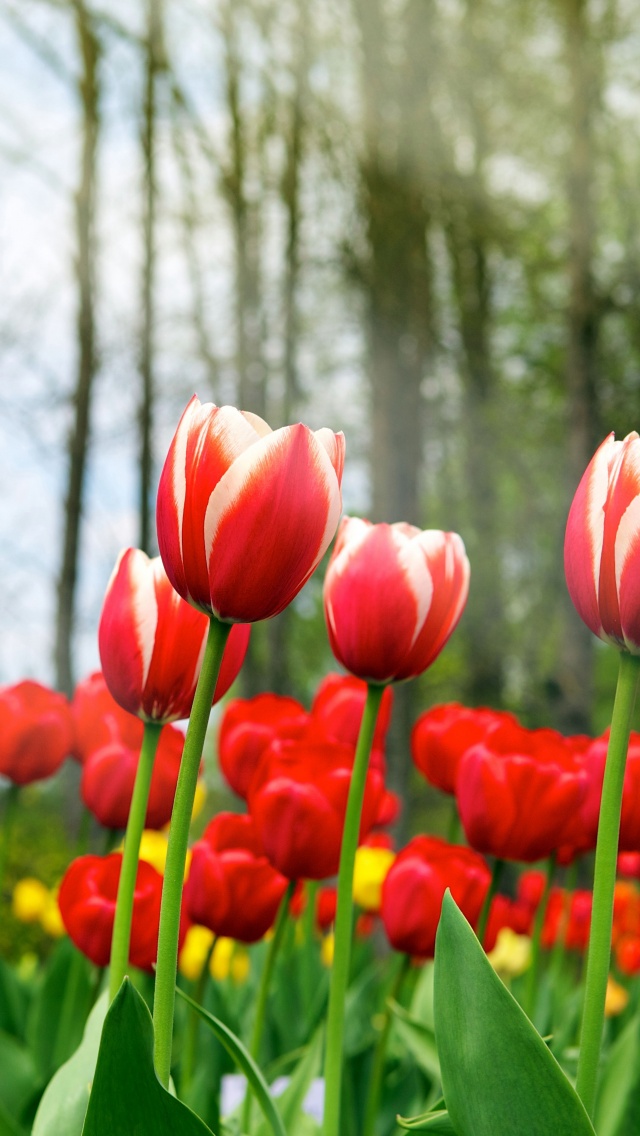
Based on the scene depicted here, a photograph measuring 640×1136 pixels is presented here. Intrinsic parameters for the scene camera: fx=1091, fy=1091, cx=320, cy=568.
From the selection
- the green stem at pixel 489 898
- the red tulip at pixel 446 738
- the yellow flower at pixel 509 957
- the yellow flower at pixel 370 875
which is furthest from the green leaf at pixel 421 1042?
the yellow flower at pixel 509 957

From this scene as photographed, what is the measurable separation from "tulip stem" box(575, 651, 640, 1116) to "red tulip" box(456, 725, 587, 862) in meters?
0.30

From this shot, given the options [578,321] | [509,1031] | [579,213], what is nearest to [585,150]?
[579,213]

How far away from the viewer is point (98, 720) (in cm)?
96

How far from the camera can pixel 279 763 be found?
804 mm

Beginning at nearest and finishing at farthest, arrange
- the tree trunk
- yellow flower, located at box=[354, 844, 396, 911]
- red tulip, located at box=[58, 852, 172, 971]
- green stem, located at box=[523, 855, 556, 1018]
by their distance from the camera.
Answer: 1. red tulip, located at box=[58, 852, 172, 971]
2. green stem, located at box=[523, 855, 556, 1018]
3. yellow flower, located at box=[354, 844, 396, 911]
4. the tree trunk

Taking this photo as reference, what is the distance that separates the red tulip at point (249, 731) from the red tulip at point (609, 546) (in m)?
0.46

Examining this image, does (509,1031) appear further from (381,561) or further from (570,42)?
(570,42)

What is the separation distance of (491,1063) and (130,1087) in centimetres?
15

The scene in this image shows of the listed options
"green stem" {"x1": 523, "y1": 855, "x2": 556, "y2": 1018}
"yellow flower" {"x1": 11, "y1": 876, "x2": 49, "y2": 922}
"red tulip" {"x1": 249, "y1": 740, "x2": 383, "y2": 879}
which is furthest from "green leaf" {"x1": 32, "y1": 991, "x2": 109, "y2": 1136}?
"yellow flower" {"x1": 11, "y1": 876, "x2": 49, "y2": 922}

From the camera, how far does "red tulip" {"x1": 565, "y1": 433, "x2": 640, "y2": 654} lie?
0.48m

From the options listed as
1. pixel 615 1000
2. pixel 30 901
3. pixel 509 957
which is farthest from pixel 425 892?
pixel 30 901

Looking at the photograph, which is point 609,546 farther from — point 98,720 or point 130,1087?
point 98,720

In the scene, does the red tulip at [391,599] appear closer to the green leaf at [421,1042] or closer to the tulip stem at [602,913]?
the tulip stem at [602,913]

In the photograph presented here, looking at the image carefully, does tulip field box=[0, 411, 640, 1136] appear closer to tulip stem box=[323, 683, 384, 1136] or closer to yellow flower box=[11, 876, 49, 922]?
tulip stem box=[323, 683, 384, 1136]
